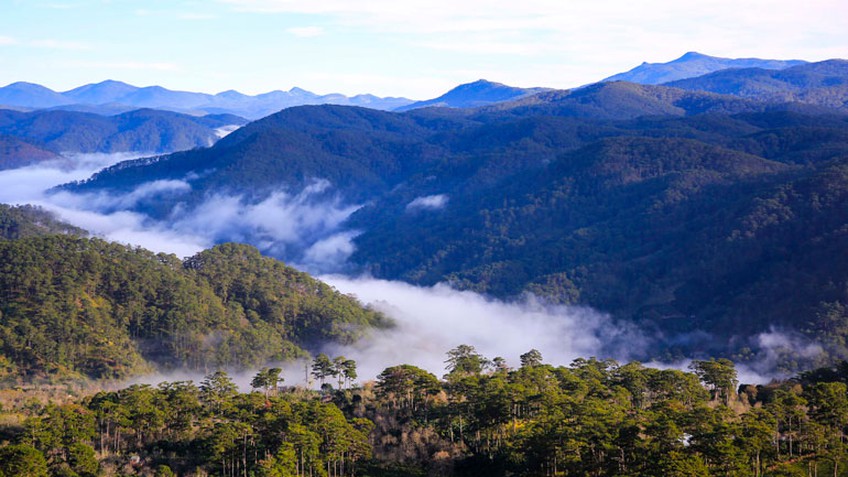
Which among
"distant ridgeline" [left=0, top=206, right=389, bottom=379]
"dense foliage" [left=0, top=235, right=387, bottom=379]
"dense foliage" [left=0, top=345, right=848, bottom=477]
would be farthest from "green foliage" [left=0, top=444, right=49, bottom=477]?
"dense foliage" [left=0, top=235, right=387, bottom=379]

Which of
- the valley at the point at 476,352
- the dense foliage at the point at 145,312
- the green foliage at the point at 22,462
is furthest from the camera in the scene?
the dense foliage at the point at 145,312

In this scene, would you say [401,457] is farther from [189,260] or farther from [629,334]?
[629,334]

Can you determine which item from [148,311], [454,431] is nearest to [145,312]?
[148,311]

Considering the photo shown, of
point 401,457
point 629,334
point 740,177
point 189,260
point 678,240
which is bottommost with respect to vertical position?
point 401,457

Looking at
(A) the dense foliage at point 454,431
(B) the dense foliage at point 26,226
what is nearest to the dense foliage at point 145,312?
(A) the dense foliage at point 454,431

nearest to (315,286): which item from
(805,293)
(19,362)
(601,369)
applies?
(19,362)

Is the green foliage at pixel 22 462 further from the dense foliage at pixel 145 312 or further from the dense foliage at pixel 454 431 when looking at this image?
the dense foliage at pixel 145 312

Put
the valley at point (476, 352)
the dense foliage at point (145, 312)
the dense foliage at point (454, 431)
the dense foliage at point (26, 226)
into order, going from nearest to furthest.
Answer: the dense foliage at point (454, 431) < the valley at point (476, 352) < the dense foliage at point (145, 312) < the dense foliage at point (26, 226)
